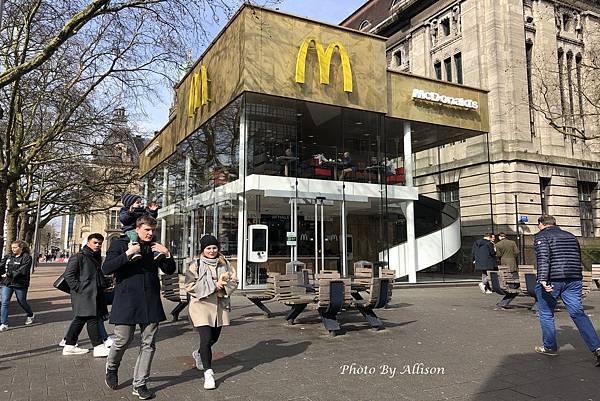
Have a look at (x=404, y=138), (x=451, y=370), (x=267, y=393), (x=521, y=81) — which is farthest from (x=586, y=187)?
(x=267, y=393)

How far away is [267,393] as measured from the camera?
15.4 feet

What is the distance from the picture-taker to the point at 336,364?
589 cm

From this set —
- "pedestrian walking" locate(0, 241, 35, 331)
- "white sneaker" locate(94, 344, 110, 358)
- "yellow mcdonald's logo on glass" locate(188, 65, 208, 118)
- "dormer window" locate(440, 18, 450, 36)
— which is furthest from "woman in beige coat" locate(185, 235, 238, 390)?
"dormer window" locate(440, 18, 450, 36)

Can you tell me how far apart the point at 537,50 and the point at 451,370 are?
94.1 feet

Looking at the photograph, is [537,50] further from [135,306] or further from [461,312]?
[135,306]

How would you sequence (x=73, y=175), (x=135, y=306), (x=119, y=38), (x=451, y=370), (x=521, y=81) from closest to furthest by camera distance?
(x=135, y=306), (x=451, y=370), (x=119, y=38), (x=521, y=81), (x=73, y=175)

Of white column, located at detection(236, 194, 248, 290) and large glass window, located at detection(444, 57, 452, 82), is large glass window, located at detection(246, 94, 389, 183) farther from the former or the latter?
large glass window, located at detection(444, 57, 452, 82)

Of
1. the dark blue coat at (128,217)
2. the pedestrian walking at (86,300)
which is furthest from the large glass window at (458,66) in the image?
the pedestrian walking at (86,300)

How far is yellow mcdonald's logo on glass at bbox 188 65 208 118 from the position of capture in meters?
18.3

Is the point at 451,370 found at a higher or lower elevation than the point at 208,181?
lower

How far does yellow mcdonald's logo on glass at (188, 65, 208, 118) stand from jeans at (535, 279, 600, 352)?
14790 millimetres

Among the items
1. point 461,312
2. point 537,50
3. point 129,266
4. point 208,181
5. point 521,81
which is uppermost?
point 537,50

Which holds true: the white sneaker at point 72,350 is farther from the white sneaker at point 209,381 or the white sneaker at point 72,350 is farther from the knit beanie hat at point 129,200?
the white sneaker at point 209,381

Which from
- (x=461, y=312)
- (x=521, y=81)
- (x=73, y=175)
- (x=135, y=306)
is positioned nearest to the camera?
(x=135, y=306)
